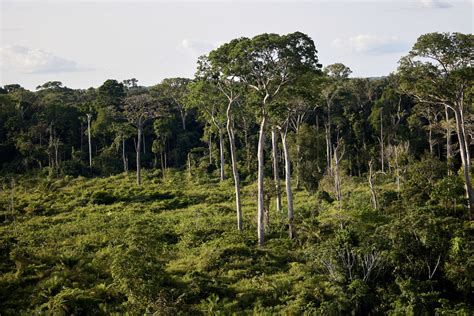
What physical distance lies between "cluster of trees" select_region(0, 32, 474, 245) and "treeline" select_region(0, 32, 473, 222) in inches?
4.2

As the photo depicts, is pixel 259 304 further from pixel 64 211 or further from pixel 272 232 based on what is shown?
pixel 64 211

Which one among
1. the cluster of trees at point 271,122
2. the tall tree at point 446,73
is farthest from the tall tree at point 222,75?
the tall tree at point 446,73

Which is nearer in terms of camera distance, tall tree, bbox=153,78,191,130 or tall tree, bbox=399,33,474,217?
tall tree, bbox=399,33,474,217

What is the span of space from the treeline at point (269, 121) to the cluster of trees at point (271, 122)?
11 centimetres

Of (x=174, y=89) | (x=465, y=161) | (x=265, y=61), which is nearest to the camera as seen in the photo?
(x=265, y=61)

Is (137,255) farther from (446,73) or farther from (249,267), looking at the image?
(446,73)

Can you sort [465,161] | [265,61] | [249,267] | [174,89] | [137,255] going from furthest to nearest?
1. [174,89]
2. [465,161]
3. [265,61]
4. [249,267]
5. [137,255]

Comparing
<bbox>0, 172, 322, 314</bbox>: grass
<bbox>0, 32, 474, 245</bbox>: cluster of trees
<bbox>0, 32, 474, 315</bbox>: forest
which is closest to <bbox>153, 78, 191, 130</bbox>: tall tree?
<bbox>0, 32, 474, 245</bbox>: cluster of trees

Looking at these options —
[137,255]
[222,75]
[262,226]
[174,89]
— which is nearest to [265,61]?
[222,75]

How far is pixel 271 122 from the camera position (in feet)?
85.1

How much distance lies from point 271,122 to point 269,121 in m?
0.20

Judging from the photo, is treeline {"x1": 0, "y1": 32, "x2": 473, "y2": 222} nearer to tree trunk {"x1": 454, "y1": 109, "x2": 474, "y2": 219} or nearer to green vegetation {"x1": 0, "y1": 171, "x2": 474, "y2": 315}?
tree trunk {"x1": 454, "y1": 109, "x2": 474, "y2": 219}

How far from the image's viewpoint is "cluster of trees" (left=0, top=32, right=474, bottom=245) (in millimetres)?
24078

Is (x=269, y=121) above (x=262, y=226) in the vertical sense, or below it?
above
